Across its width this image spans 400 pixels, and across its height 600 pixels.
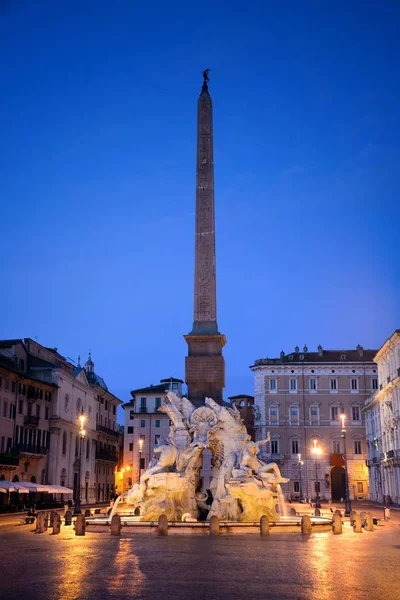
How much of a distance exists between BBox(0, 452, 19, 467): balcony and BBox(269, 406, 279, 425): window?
31239mm

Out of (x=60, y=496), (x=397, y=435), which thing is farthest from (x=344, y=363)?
(x=60, y=496)

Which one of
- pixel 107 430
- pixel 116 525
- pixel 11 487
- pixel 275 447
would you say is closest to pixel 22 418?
pixel 11 487

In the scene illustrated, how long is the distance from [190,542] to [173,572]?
5790 mm

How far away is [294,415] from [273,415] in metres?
2.16

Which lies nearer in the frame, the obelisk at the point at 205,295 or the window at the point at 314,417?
the obelisk at the point at 205,295

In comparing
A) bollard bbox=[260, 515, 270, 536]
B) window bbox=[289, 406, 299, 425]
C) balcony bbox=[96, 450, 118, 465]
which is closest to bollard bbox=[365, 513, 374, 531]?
bollard bbox=[260, 515, 270, 536]

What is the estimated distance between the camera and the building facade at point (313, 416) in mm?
68875

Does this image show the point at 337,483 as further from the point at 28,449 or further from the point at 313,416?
the point at 28,449

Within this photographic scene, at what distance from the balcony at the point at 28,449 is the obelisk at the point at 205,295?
25.0 m

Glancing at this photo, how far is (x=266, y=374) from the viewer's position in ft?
237

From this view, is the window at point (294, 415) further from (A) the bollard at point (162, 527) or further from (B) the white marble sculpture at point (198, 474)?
(A) the bollard at point (162, 527)

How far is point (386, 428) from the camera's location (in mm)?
57000

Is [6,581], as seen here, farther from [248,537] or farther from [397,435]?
[397,435]

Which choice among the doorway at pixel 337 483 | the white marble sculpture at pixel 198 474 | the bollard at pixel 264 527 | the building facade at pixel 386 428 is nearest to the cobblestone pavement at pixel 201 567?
the bollard at pixel 264 527
